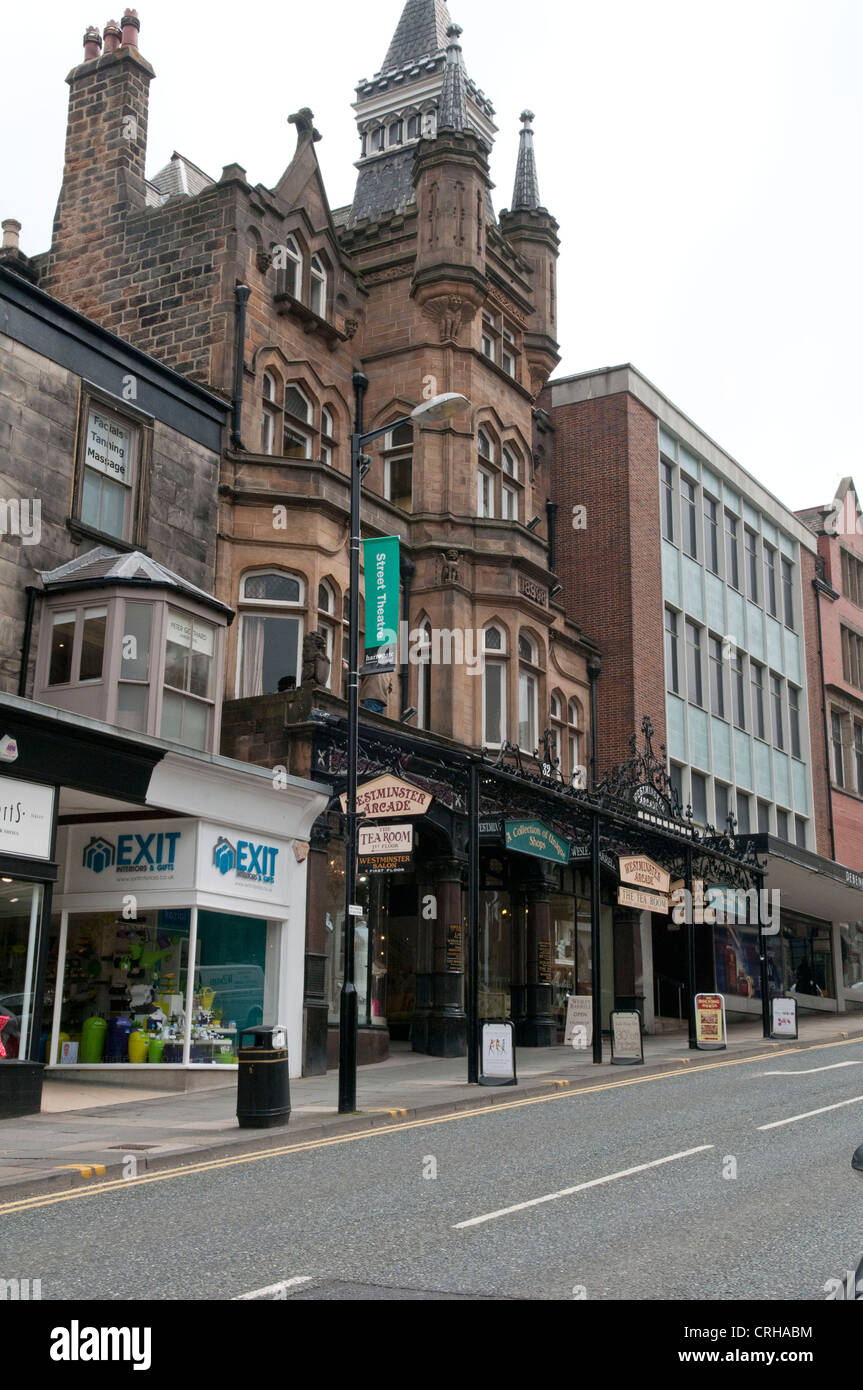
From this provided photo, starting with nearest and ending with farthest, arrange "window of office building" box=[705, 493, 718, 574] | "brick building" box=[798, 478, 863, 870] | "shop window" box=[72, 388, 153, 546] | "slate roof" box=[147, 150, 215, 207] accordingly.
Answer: "shop window" box=[72, 388, 153, 546] → "slate roof" box=[147, 150, 215, 207] → "window of office building" box=[705, 493, 718, 574] → "brick building" box=[798, 478, 863, 870]

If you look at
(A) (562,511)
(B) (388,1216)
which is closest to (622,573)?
(A) (562,511)

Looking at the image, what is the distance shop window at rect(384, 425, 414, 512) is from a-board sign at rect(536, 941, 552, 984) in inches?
381

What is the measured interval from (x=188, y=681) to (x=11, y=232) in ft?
47.4

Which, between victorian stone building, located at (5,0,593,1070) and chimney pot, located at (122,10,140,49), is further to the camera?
chimney pot, located at (122,10,140,49)

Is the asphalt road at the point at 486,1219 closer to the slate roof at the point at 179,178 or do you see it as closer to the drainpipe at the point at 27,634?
the drainpipe at the point at 27,634

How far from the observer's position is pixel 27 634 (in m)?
19.6

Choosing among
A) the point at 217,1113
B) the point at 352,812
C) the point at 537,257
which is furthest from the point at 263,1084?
the point at 537,257

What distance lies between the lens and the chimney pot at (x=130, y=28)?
26.6 meters

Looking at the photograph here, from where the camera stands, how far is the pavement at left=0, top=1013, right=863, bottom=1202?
12086mm

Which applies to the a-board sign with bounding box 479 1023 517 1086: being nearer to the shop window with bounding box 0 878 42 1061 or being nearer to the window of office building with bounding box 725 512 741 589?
the shop window with bounding box 0 878 42 1061

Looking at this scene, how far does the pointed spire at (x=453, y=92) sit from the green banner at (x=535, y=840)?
16233 mm

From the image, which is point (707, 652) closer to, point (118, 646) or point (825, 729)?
point (825, 729)

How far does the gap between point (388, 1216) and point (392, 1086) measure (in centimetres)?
967

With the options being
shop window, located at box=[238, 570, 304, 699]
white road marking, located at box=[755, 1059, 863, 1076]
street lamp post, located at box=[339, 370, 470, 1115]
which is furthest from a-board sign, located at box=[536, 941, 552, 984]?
street lamp post, located at box=[339, 370, 470, 1115]
